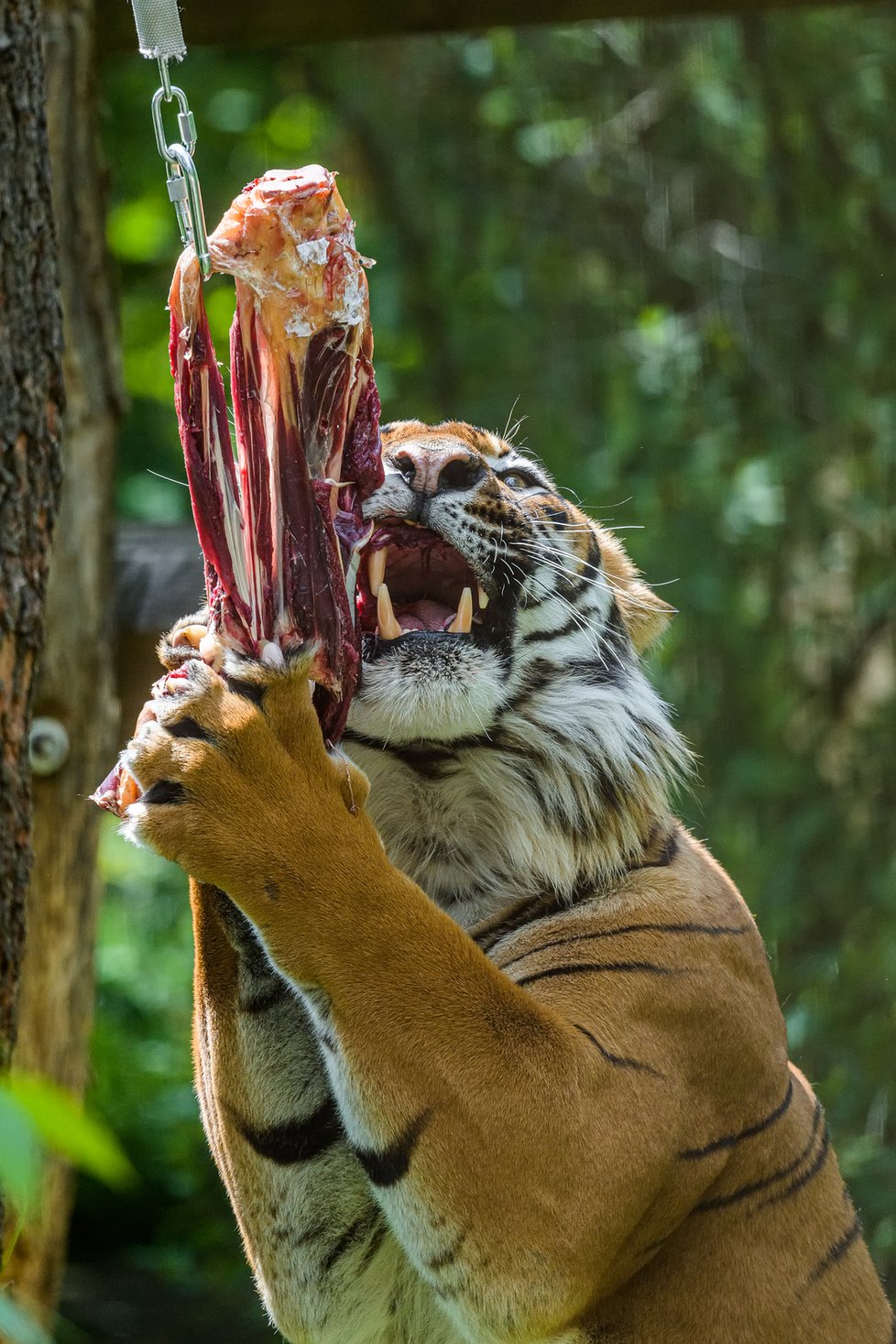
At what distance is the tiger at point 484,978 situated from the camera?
184 cm

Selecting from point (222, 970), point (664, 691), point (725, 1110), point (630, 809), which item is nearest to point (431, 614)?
point (630, 809)

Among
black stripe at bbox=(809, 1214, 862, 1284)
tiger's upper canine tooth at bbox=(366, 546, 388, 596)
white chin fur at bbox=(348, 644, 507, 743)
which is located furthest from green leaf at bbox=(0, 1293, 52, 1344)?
black stripe at bbox=(809, 1214, 862, 1284)

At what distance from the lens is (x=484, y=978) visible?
196 cm

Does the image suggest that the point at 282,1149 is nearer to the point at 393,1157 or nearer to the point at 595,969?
the point at 393,1157

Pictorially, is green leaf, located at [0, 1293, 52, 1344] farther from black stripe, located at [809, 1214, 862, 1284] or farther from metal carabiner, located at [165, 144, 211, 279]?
black stripe, located at [809, 1214, 862, 1284]

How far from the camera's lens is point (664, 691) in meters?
5.71

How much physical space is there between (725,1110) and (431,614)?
87 cm

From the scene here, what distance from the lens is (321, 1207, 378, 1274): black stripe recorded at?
2305 mm

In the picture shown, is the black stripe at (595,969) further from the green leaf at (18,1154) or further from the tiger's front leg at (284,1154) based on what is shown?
the green leaf at (18,1154)

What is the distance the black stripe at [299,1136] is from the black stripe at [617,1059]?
43 centimetres

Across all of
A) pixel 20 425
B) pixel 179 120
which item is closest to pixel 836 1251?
pixel 20 425

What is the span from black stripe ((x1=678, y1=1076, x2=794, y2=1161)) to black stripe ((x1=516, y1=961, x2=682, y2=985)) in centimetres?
25

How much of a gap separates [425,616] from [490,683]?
18 centimetres

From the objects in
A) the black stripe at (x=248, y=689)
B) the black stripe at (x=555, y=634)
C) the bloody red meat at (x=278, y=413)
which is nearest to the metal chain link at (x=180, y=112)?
the bloody red meat at (x=278, y=413)
